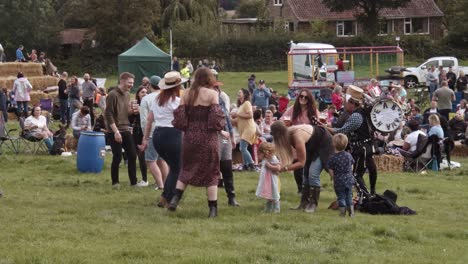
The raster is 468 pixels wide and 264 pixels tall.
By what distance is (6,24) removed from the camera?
66500mm

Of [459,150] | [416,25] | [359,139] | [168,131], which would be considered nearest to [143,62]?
[459,150]

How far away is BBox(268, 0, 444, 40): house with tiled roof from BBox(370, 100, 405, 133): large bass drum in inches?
2547

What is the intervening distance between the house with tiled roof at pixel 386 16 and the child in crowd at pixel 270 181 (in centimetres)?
6696

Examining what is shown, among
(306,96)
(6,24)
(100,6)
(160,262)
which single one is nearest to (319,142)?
(306,96)

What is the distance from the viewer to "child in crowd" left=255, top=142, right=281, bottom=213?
11.8 meters

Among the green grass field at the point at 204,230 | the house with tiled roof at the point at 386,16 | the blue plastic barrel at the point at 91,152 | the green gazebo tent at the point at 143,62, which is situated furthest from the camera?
the house with tiled roof at the point at 386,16

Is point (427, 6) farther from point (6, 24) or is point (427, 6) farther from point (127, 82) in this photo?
point (127, 82)

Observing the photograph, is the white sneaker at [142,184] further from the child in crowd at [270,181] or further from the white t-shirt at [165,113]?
the child in crowd at [270,181]

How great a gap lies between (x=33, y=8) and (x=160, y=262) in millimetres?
61199

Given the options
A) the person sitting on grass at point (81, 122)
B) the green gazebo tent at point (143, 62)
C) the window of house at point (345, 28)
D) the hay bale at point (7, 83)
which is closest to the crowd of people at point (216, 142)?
the person sitting on grass at point (81, 122)

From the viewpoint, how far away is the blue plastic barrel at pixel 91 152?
16.4 meters

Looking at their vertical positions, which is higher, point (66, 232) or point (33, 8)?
point (33, 8)

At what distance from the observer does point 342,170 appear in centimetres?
1159

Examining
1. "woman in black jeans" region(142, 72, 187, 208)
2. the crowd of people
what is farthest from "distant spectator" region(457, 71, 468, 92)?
"woman in black jeans" region(142, 72, 187, 208)
